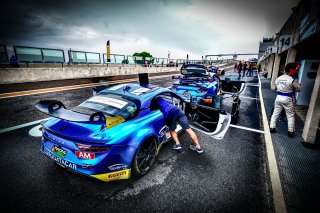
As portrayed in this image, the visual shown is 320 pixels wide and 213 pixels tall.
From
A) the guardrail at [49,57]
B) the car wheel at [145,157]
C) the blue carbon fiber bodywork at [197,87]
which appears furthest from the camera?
the guardrail at [49,57]

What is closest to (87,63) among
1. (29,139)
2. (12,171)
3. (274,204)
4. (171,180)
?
(29,139)

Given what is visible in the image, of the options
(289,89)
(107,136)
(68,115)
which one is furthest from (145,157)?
(289,89)

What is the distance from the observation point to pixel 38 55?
1354cm

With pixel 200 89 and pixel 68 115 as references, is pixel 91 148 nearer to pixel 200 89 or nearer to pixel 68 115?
pixel 68 115

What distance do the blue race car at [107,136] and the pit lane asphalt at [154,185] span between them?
1.14ft

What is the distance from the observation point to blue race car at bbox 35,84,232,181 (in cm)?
230

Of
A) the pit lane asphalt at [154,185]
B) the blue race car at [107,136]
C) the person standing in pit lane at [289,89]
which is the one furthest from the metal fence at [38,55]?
the person standing in pit lane at [289,89]

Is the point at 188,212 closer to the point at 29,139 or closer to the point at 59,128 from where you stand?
the point at 59,128

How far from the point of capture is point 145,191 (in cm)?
262

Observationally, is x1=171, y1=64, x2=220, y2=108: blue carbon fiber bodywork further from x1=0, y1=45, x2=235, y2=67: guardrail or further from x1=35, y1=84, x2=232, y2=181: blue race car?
x1=0, y1=45, x2=235, y2=67: guardrail

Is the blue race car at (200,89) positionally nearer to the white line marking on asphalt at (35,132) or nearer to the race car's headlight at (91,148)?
the race car's headlight at (91,148)

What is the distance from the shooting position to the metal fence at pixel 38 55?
12.2 metres

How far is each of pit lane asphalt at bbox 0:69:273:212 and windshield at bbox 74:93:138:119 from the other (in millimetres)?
1171

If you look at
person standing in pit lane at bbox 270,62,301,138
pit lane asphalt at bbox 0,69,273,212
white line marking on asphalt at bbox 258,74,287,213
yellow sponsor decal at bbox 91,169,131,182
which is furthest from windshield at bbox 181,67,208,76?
yellow sponsor decal at bbox 91,169,131,182
